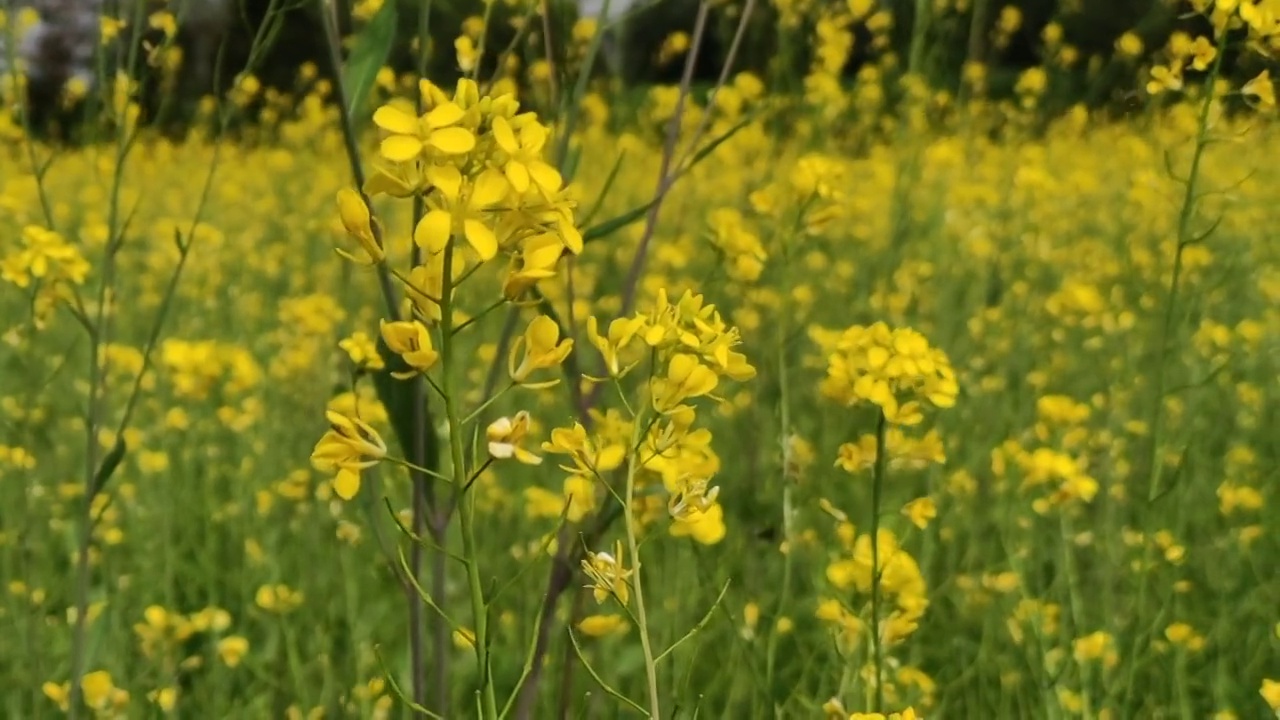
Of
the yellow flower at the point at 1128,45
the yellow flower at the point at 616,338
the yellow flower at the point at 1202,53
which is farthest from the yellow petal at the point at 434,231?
the yellow flower at the point at 1128,45

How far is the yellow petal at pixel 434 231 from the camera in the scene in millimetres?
490

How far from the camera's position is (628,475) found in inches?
23.6

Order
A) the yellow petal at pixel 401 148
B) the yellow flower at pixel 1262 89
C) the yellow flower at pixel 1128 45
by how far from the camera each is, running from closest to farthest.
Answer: the yellow petal at pixel 401 148 → the yellow flower at pixel 1262 89 → the yellow flower at pixel 1128 45

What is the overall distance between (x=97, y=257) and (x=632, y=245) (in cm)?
172

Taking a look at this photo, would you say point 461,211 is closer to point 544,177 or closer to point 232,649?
point 544,177

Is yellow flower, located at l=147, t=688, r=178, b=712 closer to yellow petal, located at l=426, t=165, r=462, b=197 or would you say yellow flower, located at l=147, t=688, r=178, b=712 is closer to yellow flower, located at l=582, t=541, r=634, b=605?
yellow flower, located at l=582, t=541, r=634, b=605

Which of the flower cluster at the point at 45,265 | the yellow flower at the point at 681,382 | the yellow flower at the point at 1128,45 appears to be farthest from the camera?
the yellow flower at the point at 1128,45

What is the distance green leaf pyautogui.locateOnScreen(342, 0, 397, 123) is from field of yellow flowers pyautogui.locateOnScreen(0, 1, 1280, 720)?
0.06 metres

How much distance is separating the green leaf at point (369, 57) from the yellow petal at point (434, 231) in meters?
0.50

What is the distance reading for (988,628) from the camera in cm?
137

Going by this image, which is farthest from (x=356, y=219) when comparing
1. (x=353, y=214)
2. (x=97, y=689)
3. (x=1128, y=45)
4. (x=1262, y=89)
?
(x=1128, y=45)

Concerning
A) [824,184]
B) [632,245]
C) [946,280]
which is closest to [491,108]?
[824,184]

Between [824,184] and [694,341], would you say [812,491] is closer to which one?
[824,184]

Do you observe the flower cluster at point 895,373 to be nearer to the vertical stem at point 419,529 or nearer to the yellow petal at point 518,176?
the vertical stem at point 419,529
